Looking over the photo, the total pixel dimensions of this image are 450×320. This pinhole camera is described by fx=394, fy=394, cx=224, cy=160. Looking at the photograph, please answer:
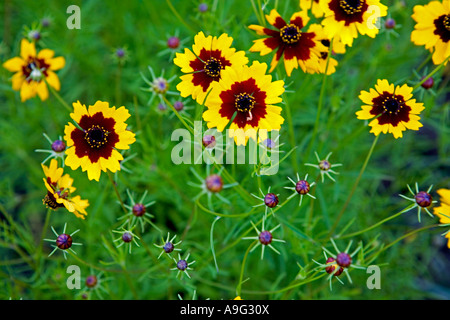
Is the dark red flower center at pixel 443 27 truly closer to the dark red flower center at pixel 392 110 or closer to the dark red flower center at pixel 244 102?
the dark red flower center at pixel 392 110

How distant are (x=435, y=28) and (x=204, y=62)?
946 millimetres

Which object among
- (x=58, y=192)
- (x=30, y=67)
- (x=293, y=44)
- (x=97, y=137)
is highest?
(x=30, y=67)

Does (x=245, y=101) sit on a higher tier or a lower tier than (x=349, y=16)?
lower

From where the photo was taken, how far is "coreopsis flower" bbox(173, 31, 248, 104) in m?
1.42

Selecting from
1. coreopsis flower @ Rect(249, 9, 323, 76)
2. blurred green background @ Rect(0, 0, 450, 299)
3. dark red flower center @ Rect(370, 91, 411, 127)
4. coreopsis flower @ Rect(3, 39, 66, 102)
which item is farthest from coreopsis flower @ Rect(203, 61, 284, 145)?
coreopsis flower @ Rect(3, 39, 66, 102)

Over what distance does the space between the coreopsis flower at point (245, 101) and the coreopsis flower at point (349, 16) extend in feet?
0.96

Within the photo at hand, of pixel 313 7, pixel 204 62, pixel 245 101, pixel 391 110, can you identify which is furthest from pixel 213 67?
pixel 391 110

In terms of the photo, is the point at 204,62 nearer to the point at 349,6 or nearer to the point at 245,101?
the point at 245,101

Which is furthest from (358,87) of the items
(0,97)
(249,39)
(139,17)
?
(0,97)

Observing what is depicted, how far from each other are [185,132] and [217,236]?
69 cm

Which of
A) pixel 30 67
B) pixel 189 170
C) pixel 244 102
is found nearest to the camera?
pixel 244 102

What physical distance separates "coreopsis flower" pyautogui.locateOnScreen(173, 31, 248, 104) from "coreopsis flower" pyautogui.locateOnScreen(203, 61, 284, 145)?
0.07 m

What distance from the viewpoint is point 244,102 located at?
4.54 ft
